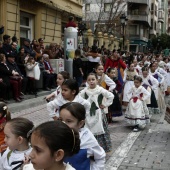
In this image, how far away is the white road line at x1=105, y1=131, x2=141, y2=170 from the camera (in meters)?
5.55

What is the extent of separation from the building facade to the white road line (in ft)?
30.0

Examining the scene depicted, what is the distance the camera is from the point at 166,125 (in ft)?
29.0

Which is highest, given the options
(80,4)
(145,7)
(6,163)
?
(145,7)

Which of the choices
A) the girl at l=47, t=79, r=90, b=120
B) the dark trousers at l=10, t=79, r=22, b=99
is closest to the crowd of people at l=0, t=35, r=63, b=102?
the dark trousers at l=10, t=79, r=22, b=99

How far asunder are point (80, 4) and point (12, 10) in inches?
444

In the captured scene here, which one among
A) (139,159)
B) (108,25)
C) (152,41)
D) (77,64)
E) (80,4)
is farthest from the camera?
(152,41)

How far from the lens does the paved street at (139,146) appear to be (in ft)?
18.5

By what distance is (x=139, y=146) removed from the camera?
6770 mm

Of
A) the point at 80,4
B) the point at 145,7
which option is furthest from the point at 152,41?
the point at 80,4

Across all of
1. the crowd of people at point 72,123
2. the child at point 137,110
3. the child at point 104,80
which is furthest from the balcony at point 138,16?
the child at point 104,80

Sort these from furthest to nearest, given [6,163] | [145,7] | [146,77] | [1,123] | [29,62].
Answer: [145,7] → [29,62] → [146,77] → [1,123] → [6,163]

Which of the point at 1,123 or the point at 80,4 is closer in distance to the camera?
the point at 1,123

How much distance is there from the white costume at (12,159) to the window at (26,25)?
13803mm

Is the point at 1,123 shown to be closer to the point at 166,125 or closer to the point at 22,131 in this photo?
the point at 22,131
